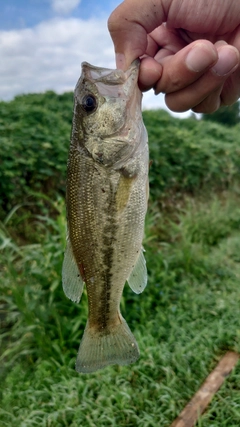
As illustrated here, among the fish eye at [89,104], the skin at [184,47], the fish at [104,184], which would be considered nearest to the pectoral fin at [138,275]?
the fish at [104,184]

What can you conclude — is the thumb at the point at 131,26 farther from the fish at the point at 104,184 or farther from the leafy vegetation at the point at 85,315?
the leafy vegetation at the point at 85,315

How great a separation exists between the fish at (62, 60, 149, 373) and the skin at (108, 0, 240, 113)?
134 mm

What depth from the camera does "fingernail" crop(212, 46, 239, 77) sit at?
1.83 metres

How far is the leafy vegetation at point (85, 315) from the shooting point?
9.82ft

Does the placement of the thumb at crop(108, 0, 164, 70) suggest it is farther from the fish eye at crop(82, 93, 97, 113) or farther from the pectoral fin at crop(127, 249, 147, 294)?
the pectoral fin at crop(127, 249, 147, 294)

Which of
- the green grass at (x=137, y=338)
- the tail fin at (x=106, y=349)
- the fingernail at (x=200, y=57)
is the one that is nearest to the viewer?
the fingernail at (x=200, y=57)

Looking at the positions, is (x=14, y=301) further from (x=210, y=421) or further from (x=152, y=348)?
(x=210, y=421)

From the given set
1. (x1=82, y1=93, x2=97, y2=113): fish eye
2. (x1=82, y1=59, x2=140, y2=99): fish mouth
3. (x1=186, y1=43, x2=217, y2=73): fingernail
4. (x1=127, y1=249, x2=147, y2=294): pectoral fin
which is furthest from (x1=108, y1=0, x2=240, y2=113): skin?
(x1=127, y1=249, x2=147, y2=294): pectoral fin

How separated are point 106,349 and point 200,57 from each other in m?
1.29

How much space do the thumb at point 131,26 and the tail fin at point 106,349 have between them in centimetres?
118

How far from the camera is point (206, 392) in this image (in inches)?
120

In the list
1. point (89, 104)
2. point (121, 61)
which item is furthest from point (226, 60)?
point (89, 104)

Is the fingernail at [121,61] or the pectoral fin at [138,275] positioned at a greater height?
the fingernail at [121,61]

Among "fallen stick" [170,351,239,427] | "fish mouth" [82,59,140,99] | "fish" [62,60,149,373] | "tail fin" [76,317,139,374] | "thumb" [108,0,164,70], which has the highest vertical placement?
"thumb" [108,0,164,70]
